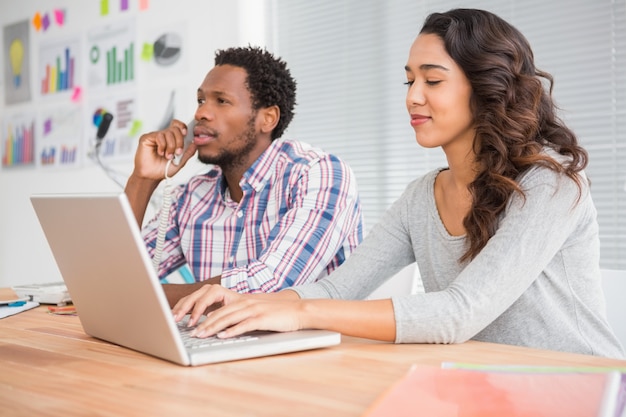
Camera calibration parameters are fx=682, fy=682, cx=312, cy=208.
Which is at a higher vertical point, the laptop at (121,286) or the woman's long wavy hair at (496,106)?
the woman's long wavy hair at (496,106)

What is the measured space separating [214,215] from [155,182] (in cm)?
24

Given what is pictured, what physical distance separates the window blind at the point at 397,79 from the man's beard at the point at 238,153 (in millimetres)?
1058

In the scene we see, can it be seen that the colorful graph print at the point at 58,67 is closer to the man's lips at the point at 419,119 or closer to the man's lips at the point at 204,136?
the man's lips at the point at 204,136

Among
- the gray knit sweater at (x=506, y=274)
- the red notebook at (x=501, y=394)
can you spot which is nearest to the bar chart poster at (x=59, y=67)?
the gray knit sweater at (x=506, y=274)

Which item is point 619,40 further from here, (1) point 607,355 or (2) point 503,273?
(2) point 503,273

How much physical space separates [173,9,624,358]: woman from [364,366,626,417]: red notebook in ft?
0.92

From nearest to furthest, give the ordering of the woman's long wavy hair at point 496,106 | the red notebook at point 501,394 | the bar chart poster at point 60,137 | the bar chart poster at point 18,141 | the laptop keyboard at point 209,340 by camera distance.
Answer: the red notebook at point 501,394 < the laptop keyboard at point 209,340 < the woman's long wavy hair at point 496,106 < the bar chart poster at point 60,137 < the bar chart poster at point 18,141

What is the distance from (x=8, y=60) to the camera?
14.6ft

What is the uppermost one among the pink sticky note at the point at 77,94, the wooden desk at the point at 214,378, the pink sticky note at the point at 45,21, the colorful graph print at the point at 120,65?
the pink sticky note at the point at 45,21

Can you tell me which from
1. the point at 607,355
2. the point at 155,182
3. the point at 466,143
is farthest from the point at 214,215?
the point at 607,355

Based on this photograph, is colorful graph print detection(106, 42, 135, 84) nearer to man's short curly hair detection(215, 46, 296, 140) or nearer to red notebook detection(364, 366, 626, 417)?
man's short curly hair detection(215, 46, 296, 140)

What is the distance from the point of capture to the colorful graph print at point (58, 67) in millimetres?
4086

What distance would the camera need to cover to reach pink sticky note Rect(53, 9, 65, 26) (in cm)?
414

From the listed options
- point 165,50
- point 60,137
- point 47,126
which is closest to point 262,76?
point 165,50
